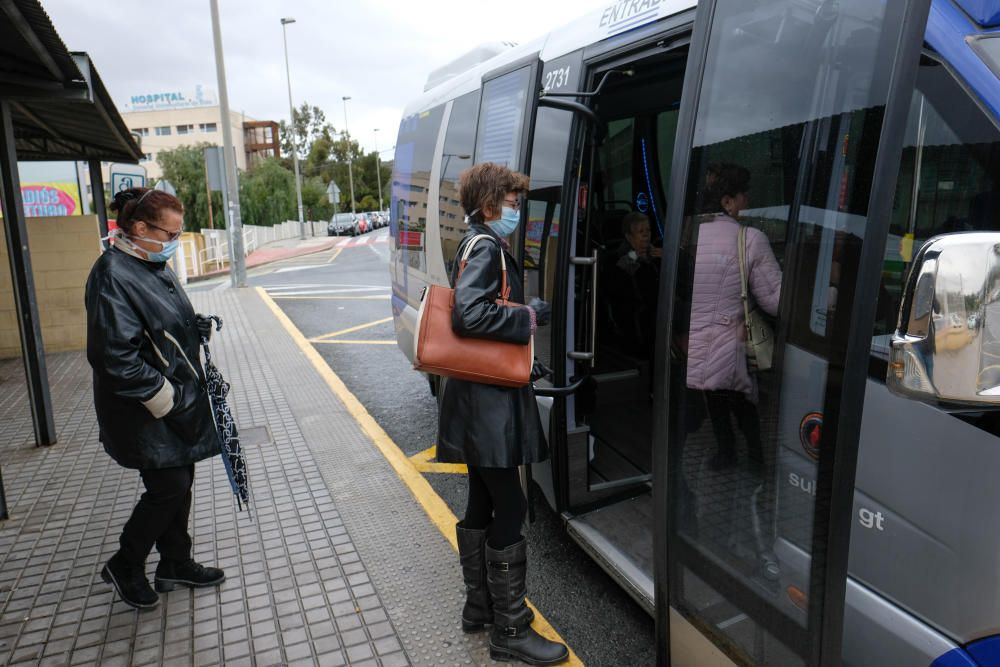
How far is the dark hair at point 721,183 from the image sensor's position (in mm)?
1944

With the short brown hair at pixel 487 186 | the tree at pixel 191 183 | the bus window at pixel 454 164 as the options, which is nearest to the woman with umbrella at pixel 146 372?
the short brown hair at pixel 487 186

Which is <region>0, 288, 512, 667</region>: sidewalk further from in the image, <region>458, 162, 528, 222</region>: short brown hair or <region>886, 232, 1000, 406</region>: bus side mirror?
<region>886, 232, 1000, 406</region>: bus side mirror

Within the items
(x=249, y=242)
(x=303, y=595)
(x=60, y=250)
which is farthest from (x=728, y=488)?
(x=249, y=242)

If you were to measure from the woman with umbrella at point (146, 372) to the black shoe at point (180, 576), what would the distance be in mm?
121

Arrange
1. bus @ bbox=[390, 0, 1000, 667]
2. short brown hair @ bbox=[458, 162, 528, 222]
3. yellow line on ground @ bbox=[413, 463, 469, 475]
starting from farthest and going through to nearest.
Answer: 1. yellow line on ground @ bbox=[413, 463, 469, 475]
2. short brown hair @ bbox=[458, 162, 528, 222]
3. bus @ bbox=[390, 0, 1000, 667]

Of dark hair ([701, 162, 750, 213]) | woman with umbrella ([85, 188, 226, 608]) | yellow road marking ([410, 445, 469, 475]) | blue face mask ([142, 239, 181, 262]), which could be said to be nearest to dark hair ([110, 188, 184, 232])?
woman with umbrella ([85, 188, 226, 608])

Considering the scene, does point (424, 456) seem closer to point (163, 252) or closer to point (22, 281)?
point (163, 252)

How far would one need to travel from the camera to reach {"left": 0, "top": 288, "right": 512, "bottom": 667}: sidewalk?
9.31 ft

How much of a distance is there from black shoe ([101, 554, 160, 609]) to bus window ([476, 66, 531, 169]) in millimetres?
2604

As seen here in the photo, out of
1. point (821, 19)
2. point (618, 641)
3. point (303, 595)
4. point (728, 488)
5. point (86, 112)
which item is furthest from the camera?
point (86, 112)

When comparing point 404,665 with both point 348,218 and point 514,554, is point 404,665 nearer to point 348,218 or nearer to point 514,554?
point 514,554

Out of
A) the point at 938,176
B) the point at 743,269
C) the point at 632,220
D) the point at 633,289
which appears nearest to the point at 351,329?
the point at 633,289

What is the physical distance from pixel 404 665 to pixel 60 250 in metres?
8.12

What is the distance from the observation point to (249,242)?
98.0ft
